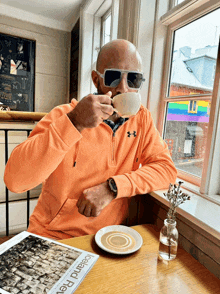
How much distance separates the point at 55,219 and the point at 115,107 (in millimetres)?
596

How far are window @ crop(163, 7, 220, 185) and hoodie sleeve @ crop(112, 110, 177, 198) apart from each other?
0.22 m

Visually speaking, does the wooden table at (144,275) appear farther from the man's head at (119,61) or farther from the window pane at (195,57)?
the window pane at (195,57)

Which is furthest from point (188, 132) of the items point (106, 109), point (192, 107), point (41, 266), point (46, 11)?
point (46, 11)

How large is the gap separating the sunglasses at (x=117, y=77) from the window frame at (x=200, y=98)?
38cm

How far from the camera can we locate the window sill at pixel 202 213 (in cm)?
69

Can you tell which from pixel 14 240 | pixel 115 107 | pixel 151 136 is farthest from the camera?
pixel 151 136

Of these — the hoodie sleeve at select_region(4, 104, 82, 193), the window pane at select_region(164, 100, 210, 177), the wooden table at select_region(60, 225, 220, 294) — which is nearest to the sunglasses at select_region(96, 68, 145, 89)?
the hoodie sleeve at select_region(4, 104, 82, 193)

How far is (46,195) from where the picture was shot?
3.44 feet

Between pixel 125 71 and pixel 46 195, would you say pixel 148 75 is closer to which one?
pixel 125 71

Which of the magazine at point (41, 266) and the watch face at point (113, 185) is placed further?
the watch face at point (113, 185)

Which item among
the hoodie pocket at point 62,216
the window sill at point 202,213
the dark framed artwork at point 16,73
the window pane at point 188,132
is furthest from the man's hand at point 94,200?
the dark framed artwork at point 16,73

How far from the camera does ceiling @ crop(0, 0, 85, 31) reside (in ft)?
9.35

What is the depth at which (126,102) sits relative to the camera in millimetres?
782

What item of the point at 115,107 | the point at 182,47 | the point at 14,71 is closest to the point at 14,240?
the point at 115,107
